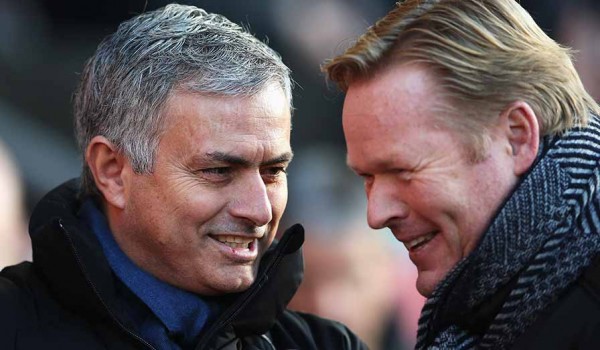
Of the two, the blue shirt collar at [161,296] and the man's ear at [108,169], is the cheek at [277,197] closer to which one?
the blue shirt collar at [161,296]

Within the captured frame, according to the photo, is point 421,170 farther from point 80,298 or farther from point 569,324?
point 80,298

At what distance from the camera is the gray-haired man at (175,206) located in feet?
9.41

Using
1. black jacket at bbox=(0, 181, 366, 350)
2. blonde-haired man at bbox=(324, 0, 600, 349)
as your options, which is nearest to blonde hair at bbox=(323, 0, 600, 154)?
blonde-haired man at bbox=(324, 0, 600, 349)

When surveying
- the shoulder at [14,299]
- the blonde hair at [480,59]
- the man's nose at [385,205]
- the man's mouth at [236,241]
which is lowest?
the shoulder at [14,299]

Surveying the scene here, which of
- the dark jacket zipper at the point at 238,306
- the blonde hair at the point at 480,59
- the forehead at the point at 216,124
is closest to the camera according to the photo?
the blonde hair at the point at 480,59

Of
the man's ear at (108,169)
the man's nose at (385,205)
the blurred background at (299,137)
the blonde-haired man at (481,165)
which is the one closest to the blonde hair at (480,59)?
the blonde-haired man at (481,165)

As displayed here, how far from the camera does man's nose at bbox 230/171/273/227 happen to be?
3012mm

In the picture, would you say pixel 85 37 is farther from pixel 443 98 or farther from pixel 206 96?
pixel 443 98

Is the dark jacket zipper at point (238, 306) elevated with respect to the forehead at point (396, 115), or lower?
lower

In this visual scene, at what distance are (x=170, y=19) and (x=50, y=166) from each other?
3130mm

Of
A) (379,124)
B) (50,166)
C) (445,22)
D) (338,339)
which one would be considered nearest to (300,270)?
(338,339)

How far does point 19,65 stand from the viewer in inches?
244

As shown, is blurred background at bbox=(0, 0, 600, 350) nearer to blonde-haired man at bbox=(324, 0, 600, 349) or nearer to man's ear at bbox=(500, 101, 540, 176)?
blonde-haired man at bbox=(324, 0, 600, 349)

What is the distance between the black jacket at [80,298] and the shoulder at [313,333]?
0.12 m
